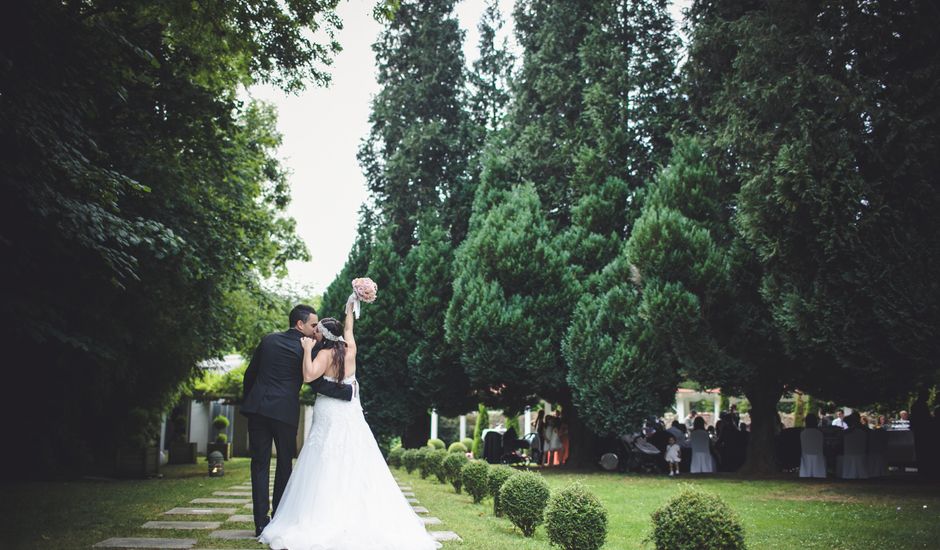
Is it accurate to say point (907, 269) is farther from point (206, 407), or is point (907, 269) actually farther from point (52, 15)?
point (206, 407)

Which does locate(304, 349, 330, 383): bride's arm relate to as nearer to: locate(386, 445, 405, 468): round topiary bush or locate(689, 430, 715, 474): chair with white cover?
locate(689, 430, 715, 474): chair with white cover

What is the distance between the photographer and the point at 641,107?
22.7 m

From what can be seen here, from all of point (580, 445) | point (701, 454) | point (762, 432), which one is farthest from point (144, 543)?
point (580, 445)

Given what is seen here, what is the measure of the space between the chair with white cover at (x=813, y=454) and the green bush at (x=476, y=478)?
10411mm

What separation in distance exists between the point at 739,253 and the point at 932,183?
5.28 meters

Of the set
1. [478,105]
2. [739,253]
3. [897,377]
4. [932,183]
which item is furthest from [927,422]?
[478,105]

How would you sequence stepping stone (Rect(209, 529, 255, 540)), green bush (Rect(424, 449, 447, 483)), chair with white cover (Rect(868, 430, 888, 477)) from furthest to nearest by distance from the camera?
1. chair with white cover (Rect(868, 430, 888, 477))
2. green bush (Rect(424, 449, 447, 483))
3. stepping stone (Rect(209, 529, 255, 540))

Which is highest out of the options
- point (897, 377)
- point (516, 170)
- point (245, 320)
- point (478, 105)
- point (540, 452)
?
point (478, 105)

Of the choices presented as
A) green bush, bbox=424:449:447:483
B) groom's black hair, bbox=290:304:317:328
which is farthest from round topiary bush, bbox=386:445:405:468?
groom's black hair, bbox=290:304:317:328

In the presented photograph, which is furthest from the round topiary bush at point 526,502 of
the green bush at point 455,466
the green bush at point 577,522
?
the green bush at point 455,466

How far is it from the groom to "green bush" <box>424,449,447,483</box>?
8724mm

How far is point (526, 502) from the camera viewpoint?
8562mm

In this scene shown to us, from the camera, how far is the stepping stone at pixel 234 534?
24.0 feet

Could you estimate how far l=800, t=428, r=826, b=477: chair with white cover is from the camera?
18.8 m
